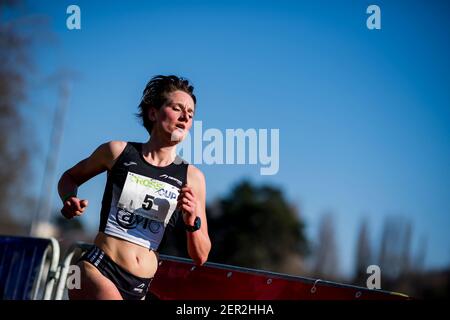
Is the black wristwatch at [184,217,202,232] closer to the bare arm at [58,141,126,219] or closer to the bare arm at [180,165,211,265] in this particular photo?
the bare arm at [180,165,211,265]

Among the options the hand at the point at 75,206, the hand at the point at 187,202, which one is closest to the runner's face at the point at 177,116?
the hand at the point at 187,202

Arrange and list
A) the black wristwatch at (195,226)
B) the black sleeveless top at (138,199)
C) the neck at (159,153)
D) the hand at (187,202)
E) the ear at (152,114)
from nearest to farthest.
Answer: the hand at (187,202), the black wristwatch at (195,226), the black sleeveless top at (138,199), the neck at (159,153), the ear at (152,114)

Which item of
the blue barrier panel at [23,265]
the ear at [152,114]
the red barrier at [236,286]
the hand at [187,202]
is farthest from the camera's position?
the blue barrier panel at [23,265]

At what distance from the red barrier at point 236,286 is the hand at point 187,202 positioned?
1488 mm

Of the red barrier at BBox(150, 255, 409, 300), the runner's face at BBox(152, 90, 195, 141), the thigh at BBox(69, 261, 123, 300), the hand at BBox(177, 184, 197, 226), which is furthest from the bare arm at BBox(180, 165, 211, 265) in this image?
the red barrier at BBox(150, 255, 409, 300)

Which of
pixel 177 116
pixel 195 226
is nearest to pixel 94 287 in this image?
pixel 195 226

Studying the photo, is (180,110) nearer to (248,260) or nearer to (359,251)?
(248,260)

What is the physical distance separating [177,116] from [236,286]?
1851mm

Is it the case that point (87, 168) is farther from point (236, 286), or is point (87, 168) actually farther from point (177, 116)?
point (236, 286)

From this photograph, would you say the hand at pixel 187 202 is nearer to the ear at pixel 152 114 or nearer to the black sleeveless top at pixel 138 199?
the black sleeveless top at pixel 138 199

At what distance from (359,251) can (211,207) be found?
73.9ft

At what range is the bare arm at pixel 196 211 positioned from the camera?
3.85 m

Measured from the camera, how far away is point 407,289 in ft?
188
